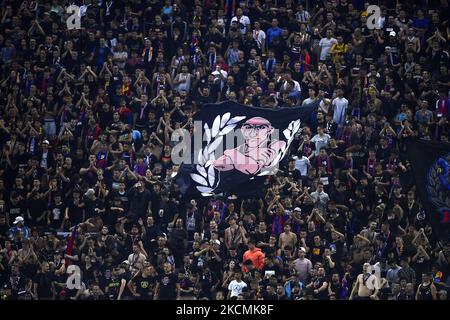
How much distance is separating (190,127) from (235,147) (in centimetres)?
112

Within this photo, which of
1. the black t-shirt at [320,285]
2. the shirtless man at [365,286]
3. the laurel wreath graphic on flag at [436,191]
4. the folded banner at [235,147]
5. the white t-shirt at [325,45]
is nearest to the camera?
the shirtless man at [365,286]

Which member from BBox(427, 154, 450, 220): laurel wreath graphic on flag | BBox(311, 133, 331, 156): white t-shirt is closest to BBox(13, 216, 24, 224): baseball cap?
BBox(311, 133, 331, 156): white t-shirt

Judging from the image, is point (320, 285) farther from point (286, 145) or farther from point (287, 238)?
point (286, 145)

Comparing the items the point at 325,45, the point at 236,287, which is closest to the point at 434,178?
the point at 236,287

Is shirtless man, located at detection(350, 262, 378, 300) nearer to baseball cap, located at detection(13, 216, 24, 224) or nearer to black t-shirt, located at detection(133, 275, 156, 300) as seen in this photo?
black t-shirt, located at detection(133, 275, 156, 300)

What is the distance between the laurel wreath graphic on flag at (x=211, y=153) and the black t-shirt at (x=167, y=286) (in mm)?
2209

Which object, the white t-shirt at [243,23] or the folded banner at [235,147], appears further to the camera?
the white t-shirt at [243,23]

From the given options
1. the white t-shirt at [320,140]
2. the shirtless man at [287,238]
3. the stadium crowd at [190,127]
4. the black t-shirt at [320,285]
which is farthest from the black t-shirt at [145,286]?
the white t-shirt at [320,140]

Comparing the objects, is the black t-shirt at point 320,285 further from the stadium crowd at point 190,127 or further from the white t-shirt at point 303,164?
the white t-shirt at point 303,164

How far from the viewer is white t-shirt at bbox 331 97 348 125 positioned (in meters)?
26.7

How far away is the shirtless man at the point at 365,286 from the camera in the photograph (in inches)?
939

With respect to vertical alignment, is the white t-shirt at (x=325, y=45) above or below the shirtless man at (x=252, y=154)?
above

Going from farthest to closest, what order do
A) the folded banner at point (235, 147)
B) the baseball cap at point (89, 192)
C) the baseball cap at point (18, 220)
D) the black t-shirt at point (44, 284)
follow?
1. the baseball cap at point (89, 192)
2. the folded banner at point (235, 147)
3. the baseball cap at point (18, 220)
4. the black t-shirt at point (44, 284)
